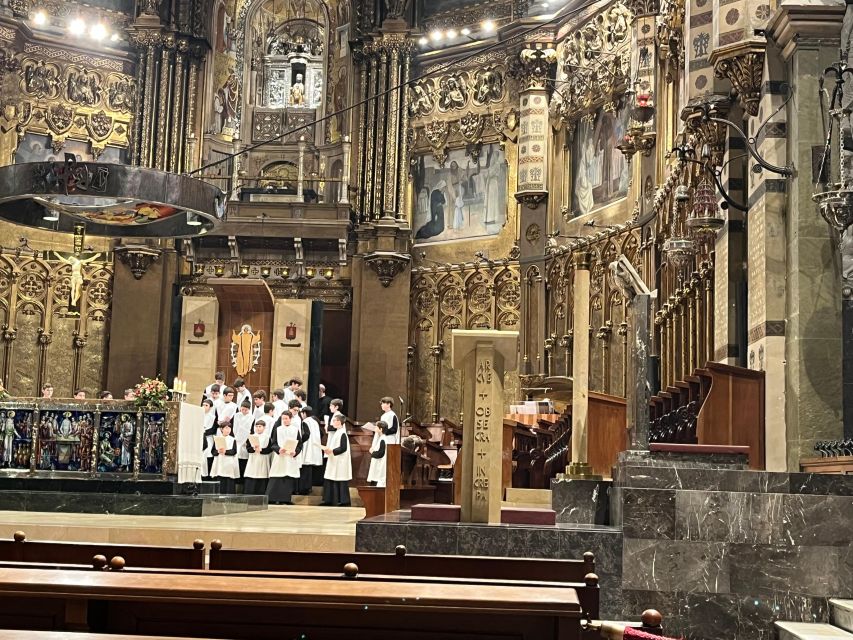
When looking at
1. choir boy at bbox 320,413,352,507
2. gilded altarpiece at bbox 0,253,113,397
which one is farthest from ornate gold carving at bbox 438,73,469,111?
choir boy at bbox 320,413,352,507

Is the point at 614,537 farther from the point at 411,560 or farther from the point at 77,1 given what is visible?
the point at 77,1

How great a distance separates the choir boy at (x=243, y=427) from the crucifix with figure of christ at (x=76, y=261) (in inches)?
145

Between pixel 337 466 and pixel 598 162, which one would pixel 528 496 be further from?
pixel 598 162

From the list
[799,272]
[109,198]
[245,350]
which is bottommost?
[245,350]

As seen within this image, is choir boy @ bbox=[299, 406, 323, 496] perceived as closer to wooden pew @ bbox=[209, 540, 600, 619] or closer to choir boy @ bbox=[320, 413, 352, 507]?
choir boy @ bbox=[320, 413, 352, 507]

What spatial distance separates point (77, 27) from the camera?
24.8m

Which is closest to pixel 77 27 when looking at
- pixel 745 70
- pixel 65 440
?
pixel 65 440

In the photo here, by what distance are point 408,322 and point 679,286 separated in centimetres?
922

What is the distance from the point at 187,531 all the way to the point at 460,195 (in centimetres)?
1540

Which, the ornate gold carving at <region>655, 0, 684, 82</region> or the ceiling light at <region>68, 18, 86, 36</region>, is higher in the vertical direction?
the ceiling light at <region>68, 18, 86, 36</region>

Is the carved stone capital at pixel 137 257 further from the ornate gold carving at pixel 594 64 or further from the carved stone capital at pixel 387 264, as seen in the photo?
the ornate gold carving at pixel 594 64

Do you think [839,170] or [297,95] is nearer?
[839,170]

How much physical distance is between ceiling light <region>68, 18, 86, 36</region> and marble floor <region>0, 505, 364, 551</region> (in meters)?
15.1

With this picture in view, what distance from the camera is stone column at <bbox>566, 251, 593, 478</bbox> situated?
9927 mm
